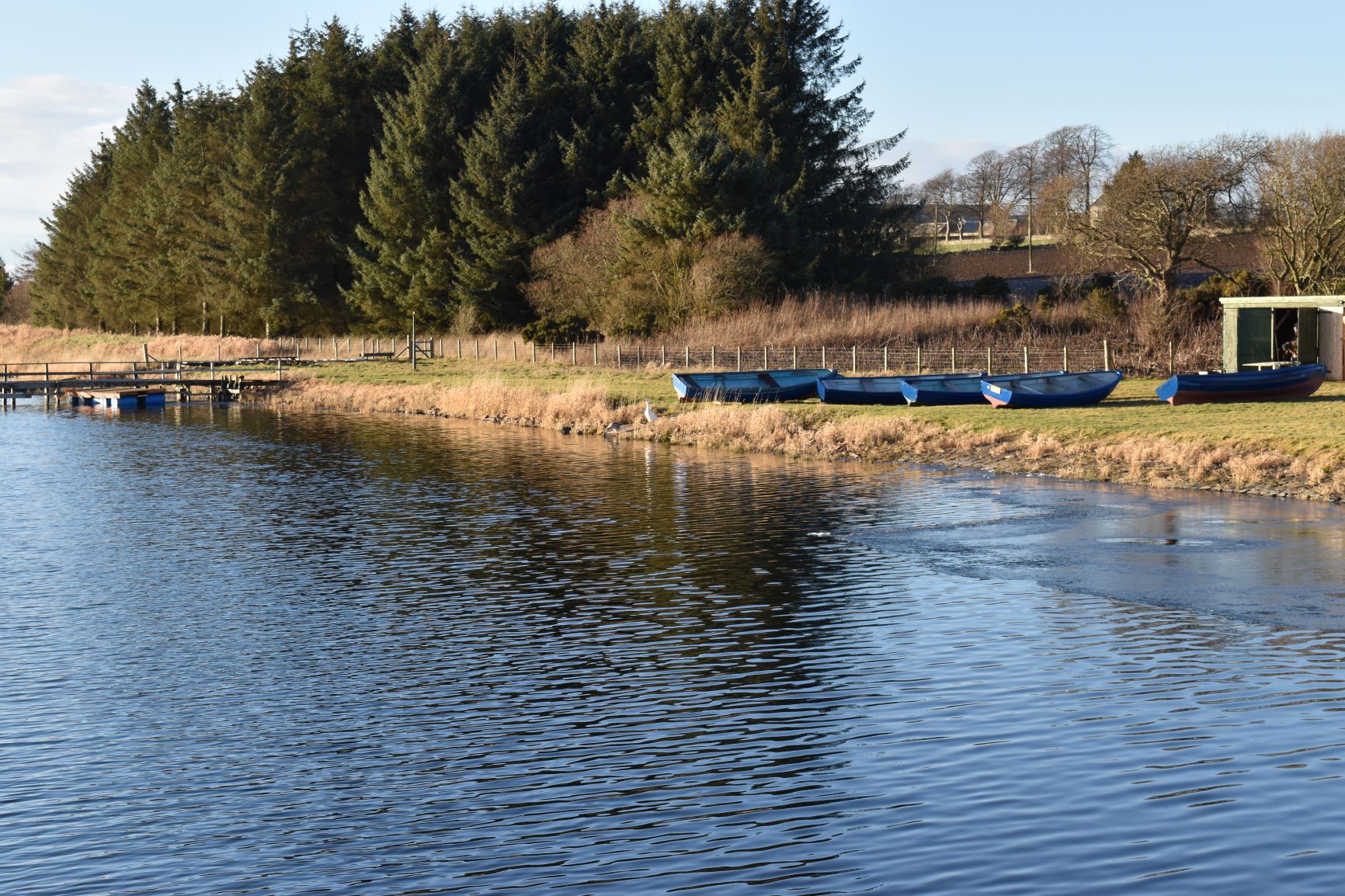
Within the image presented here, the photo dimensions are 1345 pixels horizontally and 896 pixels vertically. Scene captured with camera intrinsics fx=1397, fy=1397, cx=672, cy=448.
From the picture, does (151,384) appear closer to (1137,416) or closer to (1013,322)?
(1013,322)

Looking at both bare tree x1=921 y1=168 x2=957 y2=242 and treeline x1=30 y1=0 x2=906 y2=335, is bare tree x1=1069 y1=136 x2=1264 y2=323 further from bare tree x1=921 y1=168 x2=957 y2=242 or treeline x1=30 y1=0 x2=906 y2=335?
bare tree x1=921 y1=168 x2=957 y2=242

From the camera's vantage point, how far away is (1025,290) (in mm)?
82625

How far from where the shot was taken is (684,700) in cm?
1540

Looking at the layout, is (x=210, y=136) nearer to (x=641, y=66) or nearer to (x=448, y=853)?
(x=641, y=66)

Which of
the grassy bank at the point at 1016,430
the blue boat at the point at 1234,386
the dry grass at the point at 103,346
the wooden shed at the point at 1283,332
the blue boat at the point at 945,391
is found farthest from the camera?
the dry grass at the point at 103,346

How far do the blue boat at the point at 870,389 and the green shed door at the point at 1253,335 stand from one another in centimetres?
987

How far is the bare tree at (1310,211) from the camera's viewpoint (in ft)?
195

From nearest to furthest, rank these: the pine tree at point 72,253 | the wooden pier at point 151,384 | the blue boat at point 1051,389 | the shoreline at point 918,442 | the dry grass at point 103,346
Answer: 1. the shoreline at point 918,442
2. the blue boat at point 1051,389
3. the wooden pier at point 151,384
4. the dry grass at point 103,346
5. the pine tree at point 72,253

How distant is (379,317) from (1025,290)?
40.3 metres

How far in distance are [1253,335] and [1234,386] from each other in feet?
28.0

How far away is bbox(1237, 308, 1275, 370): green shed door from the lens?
157 feet

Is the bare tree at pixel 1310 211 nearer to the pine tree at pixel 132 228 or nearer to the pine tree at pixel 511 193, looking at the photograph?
the pine tree at pixel 511 193

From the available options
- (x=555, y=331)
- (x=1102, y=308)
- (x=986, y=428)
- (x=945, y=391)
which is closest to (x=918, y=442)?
(x=986, y=428)

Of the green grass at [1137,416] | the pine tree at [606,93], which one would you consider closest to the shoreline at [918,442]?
the green grass at [1137,416]
